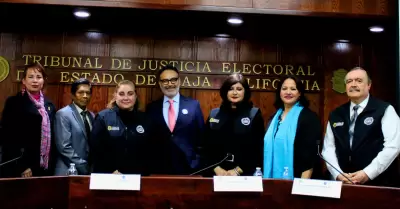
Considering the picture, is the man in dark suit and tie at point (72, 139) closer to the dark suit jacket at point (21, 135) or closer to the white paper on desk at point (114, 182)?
the dark suit jacket at point (21, 135)

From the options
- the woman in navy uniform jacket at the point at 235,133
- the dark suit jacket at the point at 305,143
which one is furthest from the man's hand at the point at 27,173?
the dark suit jacket at the point at 305,143

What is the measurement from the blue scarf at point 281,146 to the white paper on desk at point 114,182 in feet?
4.39

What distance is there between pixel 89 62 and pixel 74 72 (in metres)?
0.20

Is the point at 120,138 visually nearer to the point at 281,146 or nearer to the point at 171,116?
the point at 171,116

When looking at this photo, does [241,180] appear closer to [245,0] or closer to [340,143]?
[340,143]

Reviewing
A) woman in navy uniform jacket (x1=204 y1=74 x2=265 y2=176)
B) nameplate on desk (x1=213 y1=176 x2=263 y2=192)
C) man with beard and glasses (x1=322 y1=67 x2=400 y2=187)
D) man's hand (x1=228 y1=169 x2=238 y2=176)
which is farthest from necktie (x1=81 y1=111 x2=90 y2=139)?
man with beard and glasses (x1=322 y1=67 x2=400 y2=187)

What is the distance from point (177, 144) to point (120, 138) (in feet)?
1.64

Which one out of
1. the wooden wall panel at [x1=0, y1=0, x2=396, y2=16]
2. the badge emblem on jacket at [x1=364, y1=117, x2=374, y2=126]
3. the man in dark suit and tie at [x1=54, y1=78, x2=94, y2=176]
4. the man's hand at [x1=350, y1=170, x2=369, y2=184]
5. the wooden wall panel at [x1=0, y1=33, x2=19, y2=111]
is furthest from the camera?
the wooden wall panel at [x1=0, y1=33, x2=19, y2=111]

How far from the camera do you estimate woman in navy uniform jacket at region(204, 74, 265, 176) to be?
346cm

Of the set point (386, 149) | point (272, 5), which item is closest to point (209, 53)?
point (272, 5)

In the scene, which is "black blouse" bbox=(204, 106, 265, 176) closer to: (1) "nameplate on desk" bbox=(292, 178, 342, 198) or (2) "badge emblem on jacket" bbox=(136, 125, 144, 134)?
(2) "badge emblem on jacket" bbox=(136, 125, 144, 134)

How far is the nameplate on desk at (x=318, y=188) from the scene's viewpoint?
2338 mm

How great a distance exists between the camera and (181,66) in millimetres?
4980

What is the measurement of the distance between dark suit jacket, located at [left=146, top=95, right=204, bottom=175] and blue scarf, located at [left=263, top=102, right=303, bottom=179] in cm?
60
